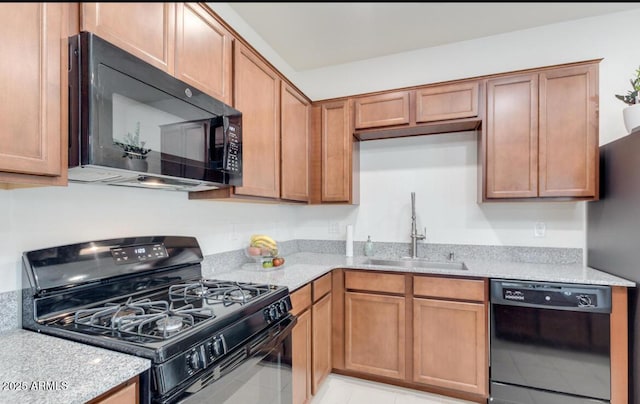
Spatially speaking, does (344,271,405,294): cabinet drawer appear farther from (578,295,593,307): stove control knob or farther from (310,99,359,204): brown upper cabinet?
(578,295,593,307): stove control knob

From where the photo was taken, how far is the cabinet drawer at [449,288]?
2.08 meters

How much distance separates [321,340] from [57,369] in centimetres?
162

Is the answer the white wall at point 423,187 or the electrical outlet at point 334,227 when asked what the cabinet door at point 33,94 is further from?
the electrical outlet at point 334,227

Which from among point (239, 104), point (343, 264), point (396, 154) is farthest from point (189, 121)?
point (396, 154)

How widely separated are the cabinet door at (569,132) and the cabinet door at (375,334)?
1.33 metres

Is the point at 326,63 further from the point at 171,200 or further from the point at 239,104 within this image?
the point at 171,200

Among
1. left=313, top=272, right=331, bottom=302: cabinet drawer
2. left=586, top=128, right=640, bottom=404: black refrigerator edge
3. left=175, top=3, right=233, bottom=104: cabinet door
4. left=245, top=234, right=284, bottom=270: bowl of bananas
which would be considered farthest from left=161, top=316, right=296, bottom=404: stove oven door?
left=586, top=128, right=640, bottom=404: black refrigerator edge

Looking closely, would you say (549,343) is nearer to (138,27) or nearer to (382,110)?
(382,110)

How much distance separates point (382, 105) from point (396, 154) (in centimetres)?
47

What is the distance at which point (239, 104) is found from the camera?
185cm

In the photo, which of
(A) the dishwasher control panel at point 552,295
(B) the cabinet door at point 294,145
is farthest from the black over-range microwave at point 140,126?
(A) the dishwasher control panel at point 552,295

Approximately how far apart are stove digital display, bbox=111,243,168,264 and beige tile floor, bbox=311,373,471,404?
1.44 m

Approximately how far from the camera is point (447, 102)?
2.41 m

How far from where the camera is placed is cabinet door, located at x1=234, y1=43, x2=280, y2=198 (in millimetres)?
1876
